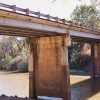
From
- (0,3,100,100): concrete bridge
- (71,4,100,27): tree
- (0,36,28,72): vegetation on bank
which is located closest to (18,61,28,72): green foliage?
(0,36,28,72): vegetation on bank

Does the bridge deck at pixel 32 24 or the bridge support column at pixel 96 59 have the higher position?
the bridge deck at pixel 32 24

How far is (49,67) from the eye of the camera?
27.4 metres

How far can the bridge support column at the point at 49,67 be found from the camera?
86.2ft

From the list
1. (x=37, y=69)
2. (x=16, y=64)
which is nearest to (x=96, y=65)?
(x=37, y=69)

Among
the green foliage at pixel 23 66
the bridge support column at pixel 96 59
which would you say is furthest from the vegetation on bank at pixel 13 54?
the bridge support column at pixel 96 59

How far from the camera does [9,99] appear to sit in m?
18.2

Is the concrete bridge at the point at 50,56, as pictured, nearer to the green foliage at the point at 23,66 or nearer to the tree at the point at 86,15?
the green foliage at the point at 23,66

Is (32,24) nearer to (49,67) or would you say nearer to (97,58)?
(49,67)

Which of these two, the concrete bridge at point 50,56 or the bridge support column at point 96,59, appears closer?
the concrete bridge at point 50,56

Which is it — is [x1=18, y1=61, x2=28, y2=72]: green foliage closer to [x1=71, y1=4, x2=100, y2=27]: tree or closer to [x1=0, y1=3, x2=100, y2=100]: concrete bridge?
[x1=71, y1=4, x2=100, y2=27]: tree

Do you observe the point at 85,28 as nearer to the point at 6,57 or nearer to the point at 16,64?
the point at 16,64

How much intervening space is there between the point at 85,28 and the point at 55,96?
9619mm

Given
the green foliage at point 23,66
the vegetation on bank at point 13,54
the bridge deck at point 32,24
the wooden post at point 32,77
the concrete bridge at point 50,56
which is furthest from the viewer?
the vegetation on bank at point 13,54

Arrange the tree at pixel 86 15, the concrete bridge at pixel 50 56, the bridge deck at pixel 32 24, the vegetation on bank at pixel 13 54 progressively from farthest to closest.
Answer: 1. the tree at pixel 86 15
2. the vegetation on bank at pixel 13 54
3. the concrete bridge at pixel 50 56
4. the bridge deck at pixel 32 24
